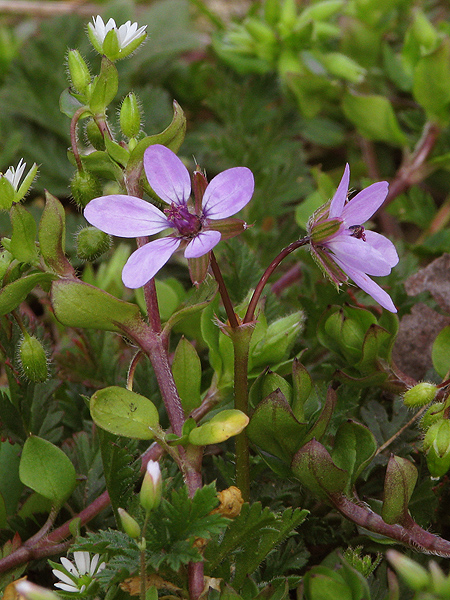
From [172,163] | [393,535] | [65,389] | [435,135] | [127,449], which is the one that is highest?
[172,163]

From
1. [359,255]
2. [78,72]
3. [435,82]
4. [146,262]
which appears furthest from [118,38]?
[435,82]

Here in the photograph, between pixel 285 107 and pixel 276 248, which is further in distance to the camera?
pixel 285 107

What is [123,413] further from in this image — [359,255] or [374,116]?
[374,116]

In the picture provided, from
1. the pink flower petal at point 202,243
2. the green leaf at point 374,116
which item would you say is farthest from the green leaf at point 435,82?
the pink flower petal at point 202,243

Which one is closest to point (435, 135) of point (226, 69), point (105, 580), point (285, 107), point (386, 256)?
point (285, 107)

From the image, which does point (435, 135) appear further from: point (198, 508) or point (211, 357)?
point (198, 508)

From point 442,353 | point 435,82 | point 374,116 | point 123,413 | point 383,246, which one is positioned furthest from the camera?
point 374,116
